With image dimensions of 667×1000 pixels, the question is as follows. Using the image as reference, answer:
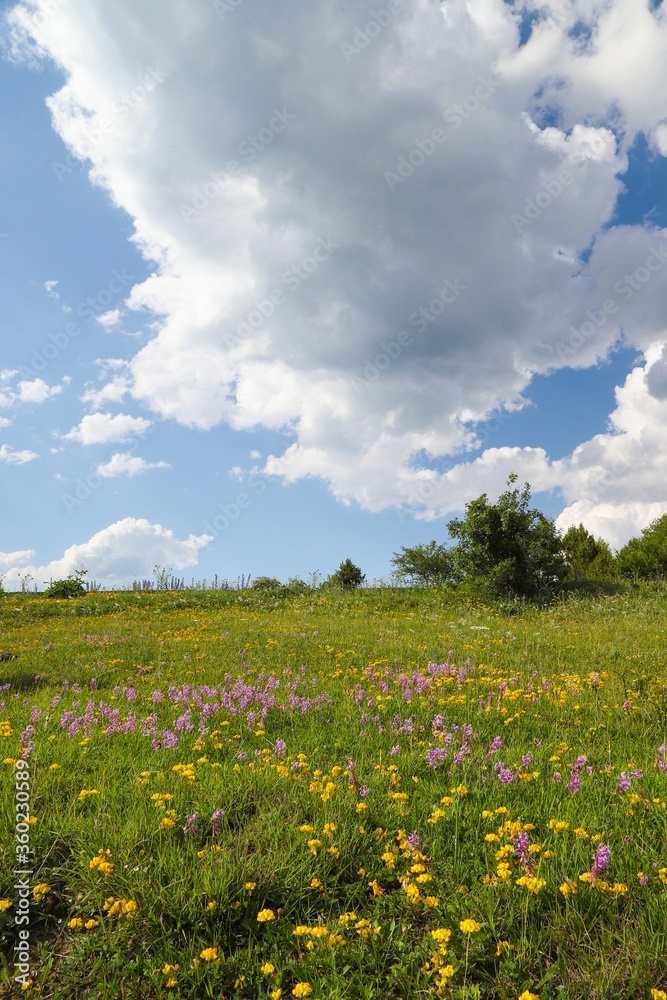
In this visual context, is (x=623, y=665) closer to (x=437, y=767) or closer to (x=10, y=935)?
(x=437, y=767)

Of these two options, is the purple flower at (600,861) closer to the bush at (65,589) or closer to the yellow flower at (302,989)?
the yellow flower at (302,989)

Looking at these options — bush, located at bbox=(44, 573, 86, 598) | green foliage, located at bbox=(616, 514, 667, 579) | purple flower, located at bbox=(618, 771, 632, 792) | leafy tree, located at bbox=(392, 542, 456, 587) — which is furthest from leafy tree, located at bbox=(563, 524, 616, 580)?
purple flower, located at bbox=(618, 771, 632, 792)

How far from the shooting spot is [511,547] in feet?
91.6

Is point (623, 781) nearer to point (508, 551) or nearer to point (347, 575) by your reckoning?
point (508, 551)

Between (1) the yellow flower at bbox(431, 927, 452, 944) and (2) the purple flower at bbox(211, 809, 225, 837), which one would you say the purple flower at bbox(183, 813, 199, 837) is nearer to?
(2) the purple flower at bbox(211, 809, 225, 837)

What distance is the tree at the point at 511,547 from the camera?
2747cm

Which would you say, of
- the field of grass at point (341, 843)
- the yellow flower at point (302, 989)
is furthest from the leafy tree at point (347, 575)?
the yellow flower at point (302, 989)

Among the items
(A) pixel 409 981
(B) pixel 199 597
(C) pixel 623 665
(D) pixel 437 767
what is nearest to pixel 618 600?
(C) pixel 623 665

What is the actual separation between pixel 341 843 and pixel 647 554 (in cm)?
5129

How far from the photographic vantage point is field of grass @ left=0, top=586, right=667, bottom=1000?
10.0 feet

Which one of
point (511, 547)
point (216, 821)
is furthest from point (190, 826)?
point (511, 547)

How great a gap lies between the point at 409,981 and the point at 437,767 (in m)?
2.27

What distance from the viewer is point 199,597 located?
88.9 ft

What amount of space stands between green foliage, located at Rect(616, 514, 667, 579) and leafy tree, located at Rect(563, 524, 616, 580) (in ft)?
7.38
